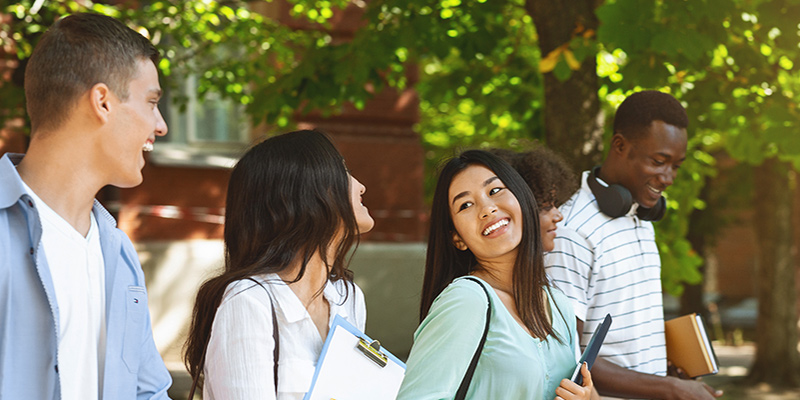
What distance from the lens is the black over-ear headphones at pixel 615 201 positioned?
300 centimetres

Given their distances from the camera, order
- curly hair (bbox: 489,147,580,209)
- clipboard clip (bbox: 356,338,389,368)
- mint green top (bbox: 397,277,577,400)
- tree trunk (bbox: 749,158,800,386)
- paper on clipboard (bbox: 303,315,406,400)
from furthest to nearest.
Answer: tree trunk (bbox: 749,158,800,386)
curly hair (bbox: 489,147,580,209)
clipboard clip (bbox: 356,338,389,368)
paper on clipboard (bbox: 303,315,406,400)
mint green top (bbox: 397,277,577,400)

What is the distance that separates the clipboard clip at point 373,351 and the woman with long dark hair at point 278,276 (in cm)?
12

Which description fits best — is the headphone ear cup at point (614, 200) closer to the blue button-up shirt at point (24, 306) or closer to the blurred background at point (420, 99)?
the blurred background at point (420, 99)

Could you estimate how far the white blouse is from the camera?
80.7 inches

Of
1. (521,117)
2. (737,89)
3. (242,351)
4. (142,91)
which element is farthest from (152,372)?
(521,117)

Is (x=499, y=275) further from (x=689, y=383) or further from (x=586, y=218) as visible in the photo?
(x=689, y=383)

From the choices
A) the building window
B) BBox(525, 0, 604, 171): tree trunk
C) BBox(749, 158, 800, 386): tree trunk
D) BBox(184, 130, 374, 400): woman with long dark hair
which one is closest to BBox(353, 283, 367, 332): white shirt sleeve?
BBox(184, 130, 374, 400): woman with long dark hair

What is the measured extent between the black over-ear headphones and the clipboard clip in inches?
44.5

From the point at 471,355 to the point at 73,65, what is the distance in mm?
1177

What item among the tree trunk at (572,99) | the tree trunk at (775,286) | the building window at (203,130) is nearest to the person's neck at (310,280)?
Answer: the tree trunk at (572,99)

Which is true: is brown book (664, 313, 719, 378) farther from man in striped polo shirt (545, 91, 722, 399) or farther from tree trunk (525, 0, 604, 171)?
tree trunk (525, 0, 604, 171)

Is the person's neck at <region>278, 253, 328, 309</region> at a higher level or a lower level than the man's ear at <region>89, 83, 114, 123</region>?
lower

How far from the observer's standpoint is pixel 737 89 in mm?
5043

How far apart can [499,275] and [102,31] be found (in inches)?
Answer: 49.7
